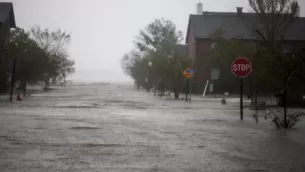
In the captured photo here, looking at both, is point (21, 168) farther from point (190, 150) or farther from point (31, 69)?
point (31, 69)

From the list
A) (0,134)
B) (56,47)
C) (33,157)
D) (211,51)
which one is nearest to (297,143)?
(33,157)

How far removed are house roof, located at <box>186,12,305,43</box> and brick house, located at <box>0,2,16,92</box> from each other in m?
24.3

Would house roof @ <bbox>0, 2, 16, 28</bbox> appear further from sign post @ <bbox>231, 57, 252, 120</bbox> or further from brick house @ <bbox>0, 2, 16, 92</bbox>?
sign post @ <bbox>231, 57, 252, 120</bbox>

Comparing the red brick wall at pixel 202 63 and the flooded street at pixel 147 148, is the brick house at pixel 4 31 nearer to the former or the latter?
the red brick wall at pixel 202 63

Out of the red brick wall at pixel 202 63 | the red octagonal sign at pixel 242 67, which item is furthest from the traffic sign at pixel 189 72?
the red brick wall at pixel 202 63

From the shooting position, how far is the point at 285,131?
1217 cm

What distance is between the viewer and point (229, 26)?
187 feet

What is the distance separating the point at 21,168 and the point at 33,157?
970mm

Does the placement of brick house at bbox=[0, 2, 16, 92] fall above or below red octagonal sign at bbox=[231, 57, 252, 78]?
above

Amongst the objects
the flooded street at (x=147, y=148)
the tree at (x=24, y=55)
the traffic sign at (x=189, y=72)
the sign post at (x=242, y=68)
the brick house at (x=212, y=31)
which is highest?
the brick house at (x=212, y=31)

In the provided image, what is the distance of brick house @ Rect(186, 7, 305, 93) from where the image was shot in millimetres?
52094

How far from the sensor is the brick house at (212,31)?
171 feet

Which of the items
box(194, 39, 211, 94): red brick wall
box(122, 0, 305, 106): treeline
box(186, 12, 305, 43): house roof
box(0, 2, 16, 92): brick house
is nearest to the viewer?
box(122, 0, 305, 106): treeline

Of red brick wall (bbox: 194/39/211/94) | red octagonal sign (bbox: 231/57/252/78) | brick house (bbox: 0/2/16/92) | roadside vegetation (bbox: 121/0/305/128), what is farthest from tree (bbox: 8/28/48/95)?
red octagonal sign (bbox: 231/57/252/78)
